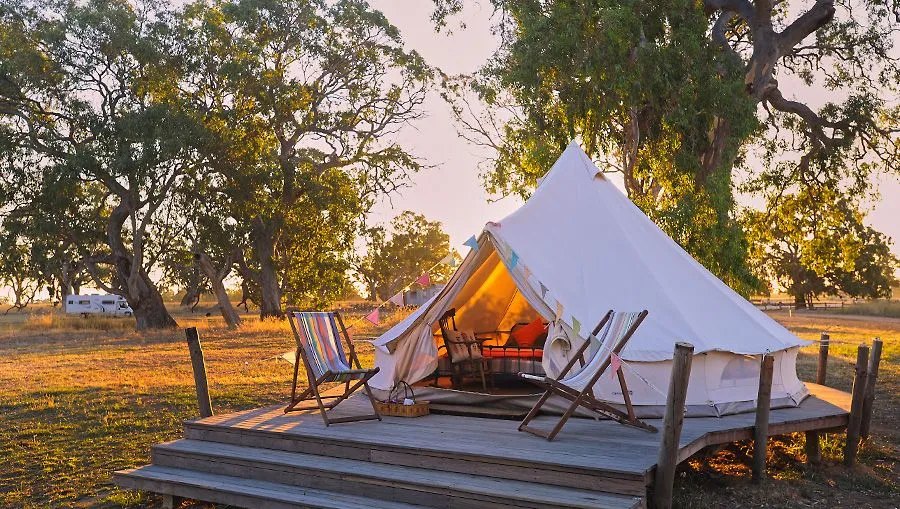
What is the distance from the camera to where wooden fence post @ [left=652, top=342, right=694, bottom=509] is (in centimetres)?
559

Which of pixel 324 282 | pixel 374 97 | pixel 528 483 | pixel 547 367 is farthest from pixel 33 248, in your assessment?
pixel 528 483

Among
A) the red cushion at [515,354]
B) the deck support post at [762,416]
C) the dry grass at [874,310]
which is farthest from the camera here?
the dry grass at [874,310]

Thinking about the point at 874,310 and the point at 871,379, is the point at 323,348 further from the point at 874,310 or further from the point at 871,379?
the point at 874,310

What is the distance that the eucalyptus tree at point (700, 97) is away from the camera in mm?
13359

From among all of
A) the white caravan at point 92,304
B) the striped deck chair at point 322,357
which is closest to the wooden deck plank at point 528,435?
the striped deck chair at point 322,357

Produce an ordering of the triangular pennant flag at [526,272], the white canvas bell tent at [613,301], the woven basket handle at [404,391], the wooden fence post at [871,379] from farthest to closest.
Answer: the woven basket handle at [404,391] < the wooden fence post at [871,379] < the triangular pennant flag at [526,272] < the white canvas bell tent at [613,301]

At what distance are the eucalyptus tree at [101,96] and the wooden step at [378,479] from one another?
1692cm

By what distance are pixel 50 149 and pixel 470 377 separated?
59.4 feet

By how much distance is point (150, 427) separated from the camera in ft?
31.8

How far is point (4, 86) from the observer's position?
23.5 m

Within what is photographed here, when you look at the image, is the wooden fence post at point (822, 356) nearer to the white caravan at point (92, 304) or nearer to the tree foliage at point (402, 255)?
the white caravan at point (92, 304)

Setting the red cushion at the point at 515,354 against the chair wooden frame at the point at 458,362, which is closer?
the chair wooden frame at the point at 458,362

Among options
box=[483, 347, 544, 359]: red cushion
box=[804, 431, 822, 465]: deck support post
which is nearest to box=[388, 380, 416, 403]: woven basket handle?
box=[483, 347, 544, 359]: red cushion

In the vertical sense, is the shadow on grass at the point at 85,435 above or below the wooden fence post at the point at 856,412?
below
